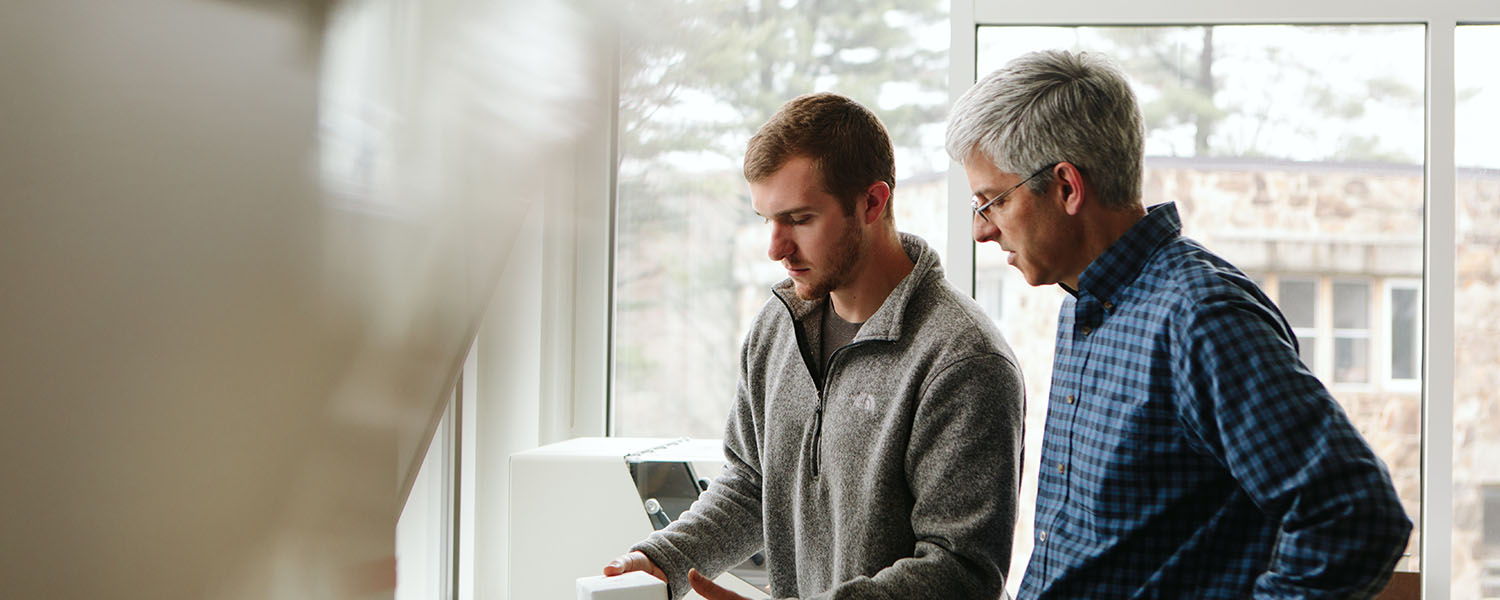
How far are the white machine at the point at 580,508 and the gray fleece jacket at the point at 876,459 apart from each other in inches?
16.1

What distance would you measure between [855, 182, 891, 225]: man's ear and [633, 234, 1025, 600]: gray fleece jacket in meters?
0.07

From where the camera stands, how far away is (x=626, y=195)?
8.71 ft

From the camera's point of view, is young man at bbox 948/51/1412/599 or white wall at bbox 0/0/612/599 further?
young man at bbox 948/51/1412/599

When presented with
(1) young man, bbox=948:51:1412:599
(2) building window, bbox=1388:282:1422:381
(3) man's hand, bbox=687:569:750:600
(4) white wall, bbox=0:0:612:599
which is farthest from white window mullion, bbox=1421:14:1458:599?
(4) white wall, bbox=0:0:612:599

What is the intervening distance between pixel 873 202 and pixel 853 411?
0.26m

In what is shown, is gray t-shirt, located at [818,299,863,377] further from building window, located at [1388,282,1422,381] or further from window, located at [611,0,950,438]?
building window, located at [1388,282,1422,381]

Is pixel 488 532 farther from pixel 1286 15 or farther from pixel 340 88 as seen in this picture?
pixel 1286 15

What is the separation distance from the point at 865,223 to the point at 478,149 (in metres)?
0.60

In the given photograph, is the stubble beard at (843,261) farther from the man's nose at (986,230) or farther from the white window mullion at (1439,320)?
the white window mullion at (1439,320)

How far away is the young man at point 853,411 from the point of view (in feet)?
3.87

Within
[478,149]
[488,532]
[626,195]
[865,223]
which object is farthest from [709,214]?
[865,223]

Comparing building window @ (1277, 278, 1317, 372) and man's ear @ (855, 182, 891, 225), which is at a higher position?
man's ear @ (855, 182, 891, 225)

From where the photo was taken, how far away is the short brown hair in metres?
1.31

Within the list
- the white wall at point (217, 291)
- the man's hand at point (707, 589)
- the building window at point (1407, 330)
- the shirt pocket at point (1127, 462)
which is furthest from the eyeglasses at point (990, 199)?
the building window at point (1407, 330)
